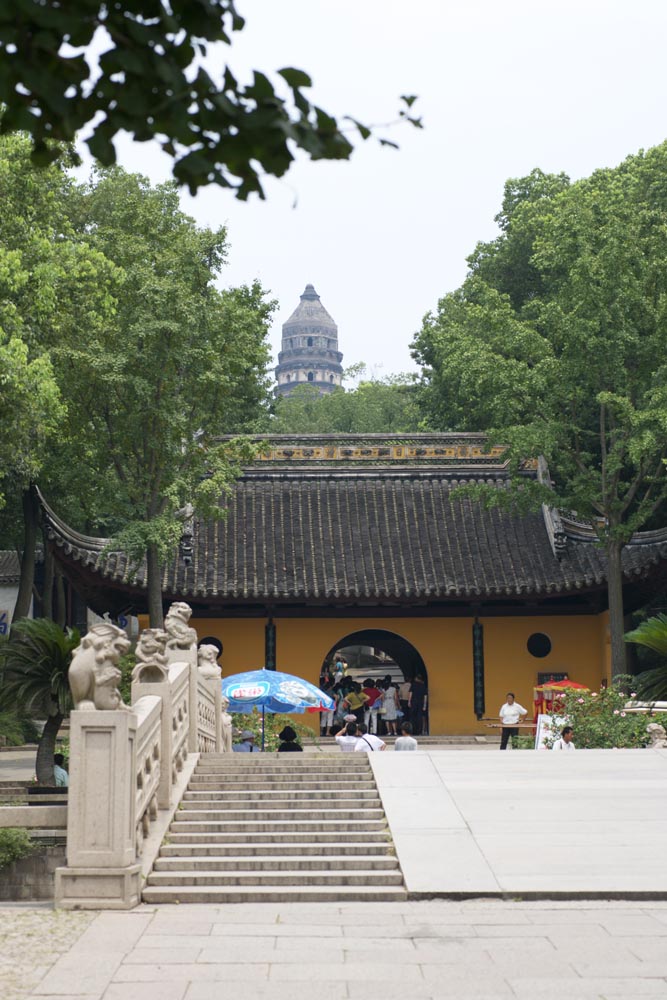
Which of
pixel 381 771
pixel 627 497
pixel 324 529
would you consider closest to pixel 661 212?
pixel 627 497

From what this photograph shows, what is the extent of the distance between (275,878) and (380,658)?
38.4 m

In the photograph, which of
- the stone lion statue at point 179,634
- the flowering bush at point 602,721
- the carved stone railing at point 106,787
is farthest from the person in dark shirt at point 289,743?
the carved stone railing at point 106,787

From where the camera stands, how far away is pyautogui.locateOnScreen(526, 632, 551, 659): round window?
2775cm

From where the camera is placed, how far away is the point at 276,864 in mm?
9992

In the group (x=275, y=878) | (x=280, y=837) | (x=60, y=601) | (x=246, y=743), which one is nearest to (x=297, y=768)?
(x=280, y=837)

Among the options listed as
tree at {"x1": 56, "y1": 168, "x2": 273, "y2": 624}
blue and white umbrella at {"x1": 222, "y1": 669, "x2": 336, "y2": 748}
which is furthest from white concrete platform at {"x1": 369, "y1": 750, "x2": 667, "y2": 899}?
tree at {"x1": 56, "y1": 168, "x2": 273, "y2": 624}

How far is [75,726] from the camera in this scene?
29.9 ft

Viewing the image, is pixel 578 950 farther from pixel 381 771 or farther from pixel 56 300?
pixel 56 300

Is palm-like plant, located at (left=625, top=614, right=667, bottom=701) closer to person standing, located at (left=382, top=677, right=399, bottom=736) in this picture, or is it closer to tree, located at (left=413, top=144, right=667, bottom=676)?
tree, located at (left=413, top=144, right=667, bottom=676)

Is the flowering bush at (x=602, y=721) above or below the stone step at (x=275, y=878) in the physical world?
above

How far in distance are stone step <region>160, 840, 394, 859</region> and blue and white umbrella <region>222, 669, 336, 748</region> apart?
301 inches

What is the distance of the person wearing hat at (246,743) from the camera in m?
18.6

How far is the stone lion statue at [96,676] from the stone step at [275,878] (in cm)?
135

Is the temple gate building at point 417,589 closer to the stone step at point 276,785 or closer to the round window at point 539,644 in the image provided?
the round window at point 539,644
